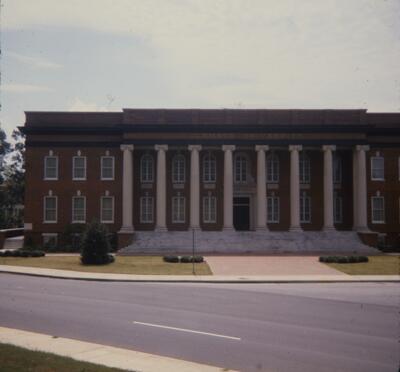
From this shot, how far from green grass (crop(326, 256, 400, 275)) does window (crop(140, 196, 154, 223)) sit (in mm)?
19099

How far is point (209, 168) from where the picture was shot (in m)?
45.7

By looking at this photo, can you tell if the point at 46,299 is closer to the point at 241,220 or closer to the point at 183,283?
the point at 183,283

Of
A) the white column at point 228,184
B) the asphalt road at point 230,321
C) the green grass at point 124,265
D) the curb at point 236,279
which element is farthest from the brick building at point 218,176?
the asphalt road at point 230,321

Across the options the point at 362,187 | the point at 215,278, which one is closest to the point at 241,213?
the point at 362,187

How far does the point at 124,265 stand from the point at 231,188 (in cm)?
1497

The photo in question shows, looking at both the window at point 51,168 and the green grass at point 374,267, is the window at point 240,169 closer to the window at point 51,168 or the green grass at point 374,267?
the green grass at point 374,267

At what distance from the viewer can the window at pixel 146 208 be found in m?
45.5

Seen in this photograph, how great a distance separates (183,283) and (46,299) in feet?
28.0

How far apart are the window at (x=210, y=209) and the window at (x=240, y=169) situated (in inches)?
120

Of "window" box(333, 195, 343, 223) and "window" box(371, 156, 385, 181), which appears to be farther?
"window" box(333, 195, 343, 223)

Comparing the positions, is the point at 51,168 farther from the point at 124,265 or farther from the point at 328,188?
the point at 328,188

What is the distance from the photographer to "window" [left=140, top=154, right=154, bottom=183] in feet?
150

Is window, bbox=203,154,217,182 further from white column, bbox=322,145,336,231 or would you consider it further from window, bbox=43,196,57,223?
window, bbox=43,196,57,223

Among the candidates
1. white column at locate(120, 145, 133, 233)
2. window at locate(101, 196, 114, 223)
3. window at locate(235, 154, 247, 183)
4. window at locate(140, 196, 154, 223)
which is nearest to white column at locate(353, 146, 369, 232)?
window at locate(235, 154, 247, 183)
